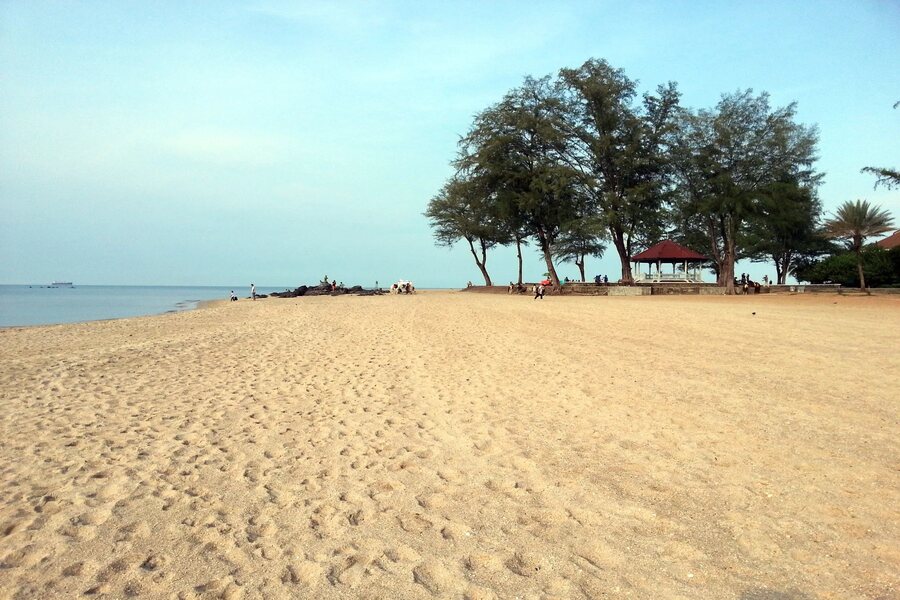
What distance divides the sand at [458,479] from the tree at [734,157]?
98.4 feet

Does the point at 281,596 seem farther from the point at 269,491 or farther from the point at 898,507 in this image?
the point at 898,507

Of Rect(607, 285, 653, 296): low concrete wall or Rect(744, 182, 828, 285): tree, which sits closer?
Rect(744, 182, 828, 285): tree

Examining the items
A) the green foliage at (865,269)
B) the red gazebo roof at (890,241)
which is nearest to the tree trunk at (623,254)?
the green foliage at (865,269)

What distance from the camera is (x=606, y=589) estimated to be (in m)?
3.34

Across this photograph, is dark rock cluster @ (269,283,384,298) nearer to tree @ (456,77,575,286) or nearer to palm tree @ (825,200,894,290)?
tree @ (456,77,575,286)

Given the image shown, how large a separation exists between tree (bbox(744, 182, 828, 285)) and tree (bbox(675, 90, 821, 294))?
77 centimetres

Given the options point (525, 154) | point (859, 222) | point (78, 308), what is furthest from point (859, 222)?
point (78, 308)

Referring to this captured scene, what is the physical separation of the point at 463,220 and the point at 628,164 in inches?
807

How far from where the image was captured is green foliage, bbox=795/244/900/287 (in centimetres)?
3925

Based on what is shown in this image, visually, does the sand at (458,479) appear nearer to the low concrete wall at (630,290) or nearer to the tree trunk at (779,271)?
the low concrete wall at (630,290)

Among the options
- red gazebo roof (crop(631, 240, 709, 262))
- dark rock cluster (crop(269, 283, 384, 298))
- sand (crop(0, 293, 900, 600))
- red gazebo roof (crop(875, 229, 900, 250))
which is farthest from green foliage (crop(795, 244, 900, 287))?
dark rock cluster (crop(269, 283, 384, 298))

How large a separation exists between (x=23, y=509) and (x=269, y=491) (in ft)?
6.15

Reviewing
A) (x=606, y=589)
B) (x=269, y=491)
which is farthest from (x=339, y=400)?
(x=606, y=589)

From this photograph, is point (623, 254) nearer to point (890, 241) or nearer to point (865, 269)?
point (865, 269)
